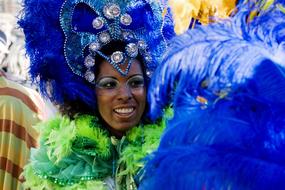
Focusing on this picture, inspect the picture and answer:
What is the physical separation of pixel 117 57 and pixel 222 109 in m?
1.26

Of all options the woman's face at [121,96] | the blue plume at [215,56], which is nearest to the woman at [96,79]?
the woman's face at [121,96]

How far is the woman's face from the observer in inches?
103

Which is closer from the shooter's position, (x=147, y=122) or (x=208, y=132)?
(x=208, y=132)

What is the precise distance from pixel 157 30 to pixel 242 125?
137cm

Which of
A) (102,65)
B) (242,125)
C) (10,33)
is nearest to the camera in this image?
(242,125)

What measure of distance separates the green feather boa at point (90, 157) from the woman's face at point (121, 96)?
0.07 metres

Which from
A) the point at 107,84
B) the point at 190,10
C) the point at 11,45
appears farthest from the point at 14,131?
the point at 11,45

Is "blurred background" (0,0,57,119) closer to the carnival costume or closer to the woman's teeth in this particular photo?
the woman's teeth

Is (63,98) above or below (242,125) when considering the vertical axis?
above

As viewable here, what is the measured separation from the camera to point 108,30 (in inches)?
107

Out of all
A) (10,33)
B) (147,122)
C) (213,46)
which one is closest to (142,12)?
(147,122)

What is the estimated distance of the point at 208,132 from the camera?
142 cm

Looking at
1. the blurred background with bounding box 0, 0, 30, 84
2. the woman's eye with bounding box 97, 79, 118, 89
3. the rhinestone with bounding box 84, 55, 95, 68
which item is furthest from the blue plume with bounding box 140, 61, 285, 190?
the blurred background with bounding box 0, 0, 30, 84

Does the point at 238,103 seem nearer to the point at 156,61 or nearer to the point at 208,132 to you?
the point at 208,132
